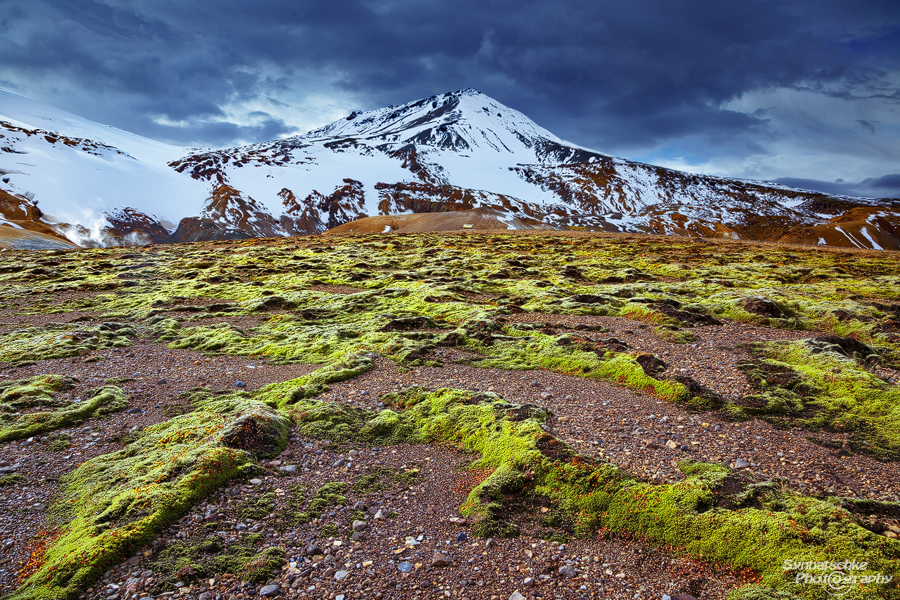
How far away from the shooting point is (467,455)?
10.2 meters

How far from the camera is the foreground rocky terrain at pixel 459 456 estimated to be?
21.6ft

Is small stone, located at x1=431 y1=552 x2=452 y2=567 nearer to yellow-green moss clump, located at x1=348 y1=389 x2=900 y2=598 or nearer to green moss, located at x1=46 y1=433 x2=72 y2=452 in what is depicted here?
yellow-green moss clump, located at x1=348 y1=389 x2=900 y2=598

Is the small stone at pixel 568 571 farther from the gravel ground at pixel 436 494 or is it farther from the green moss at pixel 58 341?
the green moss at pixel 58 341

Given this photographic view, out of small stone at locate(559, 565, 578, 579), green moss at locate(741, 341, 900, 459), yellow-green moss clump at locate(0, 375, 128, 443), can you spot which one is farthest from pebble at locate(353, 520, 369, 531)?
green moss at locate(741, 341, 900, 459)

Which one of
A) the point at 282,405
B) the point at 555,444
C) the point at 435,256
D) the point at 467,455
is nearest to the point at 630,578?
the point at 555,444

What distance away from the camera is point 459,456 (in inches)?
403

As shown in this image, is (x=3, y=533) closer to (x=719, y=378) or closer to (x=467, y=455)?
(x=467, y=455)

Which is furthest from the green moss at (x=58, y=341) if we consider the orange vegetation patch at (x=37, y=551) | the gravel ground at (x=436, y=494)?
the orange vegetation patch at (x=37, y=551)

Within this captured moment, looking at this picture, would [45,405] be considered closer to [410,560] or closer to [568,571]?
[410,560]

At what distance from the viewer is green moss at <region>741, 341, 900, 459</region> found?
1034 centimetres

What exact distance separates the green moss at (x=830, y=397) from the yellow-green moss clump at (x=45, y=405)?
769 inches

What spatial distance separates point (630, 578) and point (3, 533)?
10978mm

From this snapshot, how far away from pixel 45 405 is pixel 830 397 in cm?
2405

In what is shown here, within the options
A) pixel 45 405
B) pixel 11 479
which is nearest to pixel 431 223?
pixel 45 405
